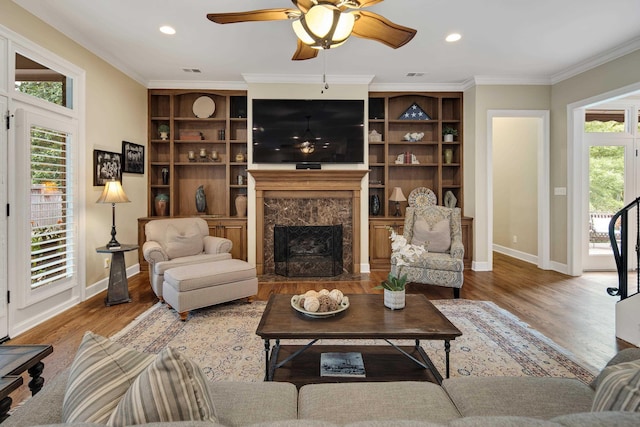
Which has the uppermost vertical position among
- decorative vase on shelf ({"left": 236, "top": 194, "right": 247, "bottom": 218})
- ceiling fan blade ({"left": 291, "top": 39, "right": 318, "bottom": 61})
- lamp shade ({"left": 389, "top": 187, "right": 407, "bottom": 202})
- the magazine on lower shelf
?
ceiling fan blade ({"left": 291, "top": 39, "right": 318, "bottom": 61})

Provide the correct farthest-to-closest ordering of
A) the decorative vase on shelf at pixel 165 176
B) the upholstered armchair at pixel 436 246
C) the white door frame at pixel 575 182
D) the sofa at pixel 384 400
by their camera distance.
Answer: the decorative vase on shelf at pixel 165 176
the white door frame at pixel 575 182
the upholstered armchair at pixel 436 246
the sofa at pixel 384 400

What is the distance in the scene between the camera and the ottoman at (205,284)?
10.4 ft

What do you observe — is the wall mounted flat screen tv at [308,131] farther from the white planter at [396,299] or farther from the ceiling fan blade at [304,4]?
the white planter at [396,299]

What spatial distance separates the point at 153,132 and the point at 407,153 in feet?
13.6

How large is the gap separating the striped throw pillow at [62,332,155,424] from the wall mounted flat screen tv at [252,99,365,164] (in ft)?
14.1

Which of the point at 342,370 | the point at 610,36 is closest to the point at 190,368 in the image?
the point at 342,370

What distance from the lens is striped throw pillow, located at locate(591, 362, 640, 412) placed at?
2.39 ft

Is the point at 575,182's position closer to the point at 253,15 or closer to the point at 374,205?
the point at 374,205

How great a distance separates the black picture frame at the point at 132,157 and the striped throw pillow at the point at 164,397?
15.2ft

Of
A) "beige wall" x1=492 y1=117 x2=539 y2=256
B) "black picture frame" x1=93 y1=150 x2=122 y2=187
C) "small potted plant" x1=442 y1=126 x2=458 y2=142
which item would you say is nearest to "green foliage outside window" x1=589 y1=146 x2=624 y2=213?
"beige wall" x1=492 y1=117 x2=539 y2=256

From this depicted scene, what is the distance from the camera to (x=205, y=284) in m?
3.28

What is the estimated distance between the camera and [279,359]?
2.17 meters

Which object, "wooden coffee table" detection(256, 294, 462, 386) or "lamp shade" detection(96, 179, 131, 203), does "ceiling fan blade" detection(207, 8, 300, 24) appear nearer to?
"wooden coffee table" detection(256, 294, 462, 386)

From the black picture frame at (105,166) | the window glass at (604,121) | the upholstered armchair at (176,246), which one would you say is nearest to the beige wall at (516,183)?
the window glass at (604,121)
